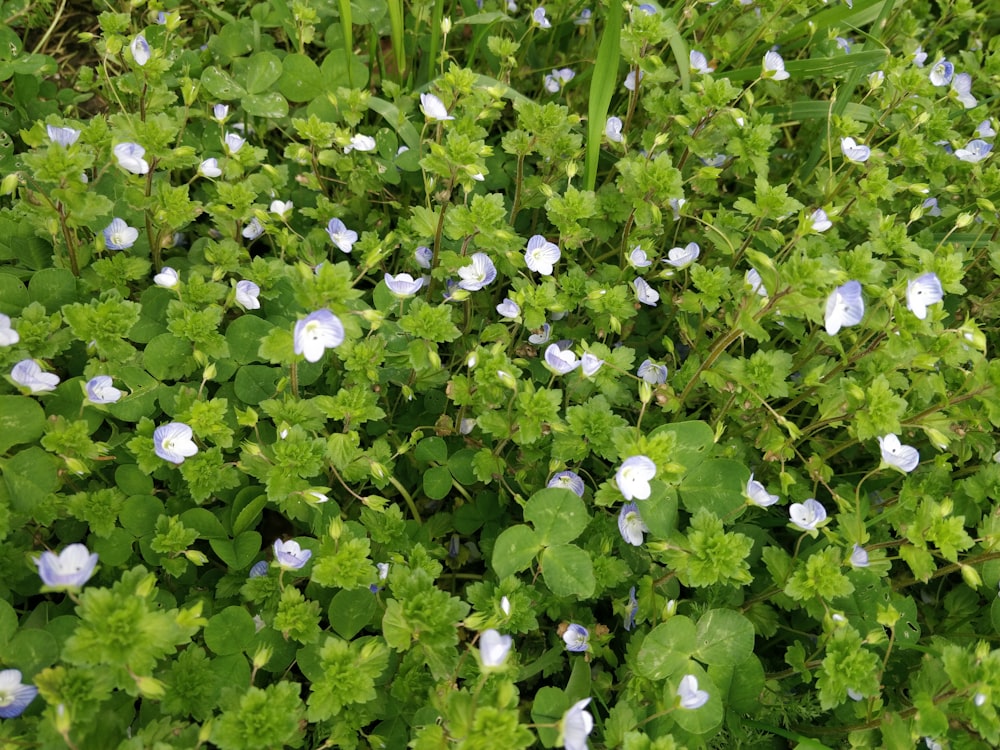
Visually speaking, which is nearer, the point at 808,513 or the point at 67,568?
the point at 67,568

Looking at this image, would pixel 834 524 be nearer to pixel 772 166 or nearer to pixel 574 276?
pixel 574 276

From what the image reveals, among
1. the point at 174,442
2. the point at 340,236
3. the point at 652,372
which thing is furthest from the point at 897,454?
the point at 174,442

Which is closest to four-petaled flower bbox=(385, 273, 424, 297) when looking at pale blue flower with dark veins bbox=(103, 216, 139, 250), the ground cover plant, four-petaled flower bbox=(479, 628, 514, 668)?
the ground cover plant

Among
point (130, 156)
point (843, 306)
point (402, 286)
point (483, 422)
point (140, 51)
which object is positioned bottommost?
point (483, 422)

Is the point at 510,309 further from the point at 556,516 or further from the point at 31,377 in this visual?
the point at 31,377

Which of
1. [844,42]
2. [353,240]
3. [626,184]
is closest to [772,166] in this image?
[844,42]
